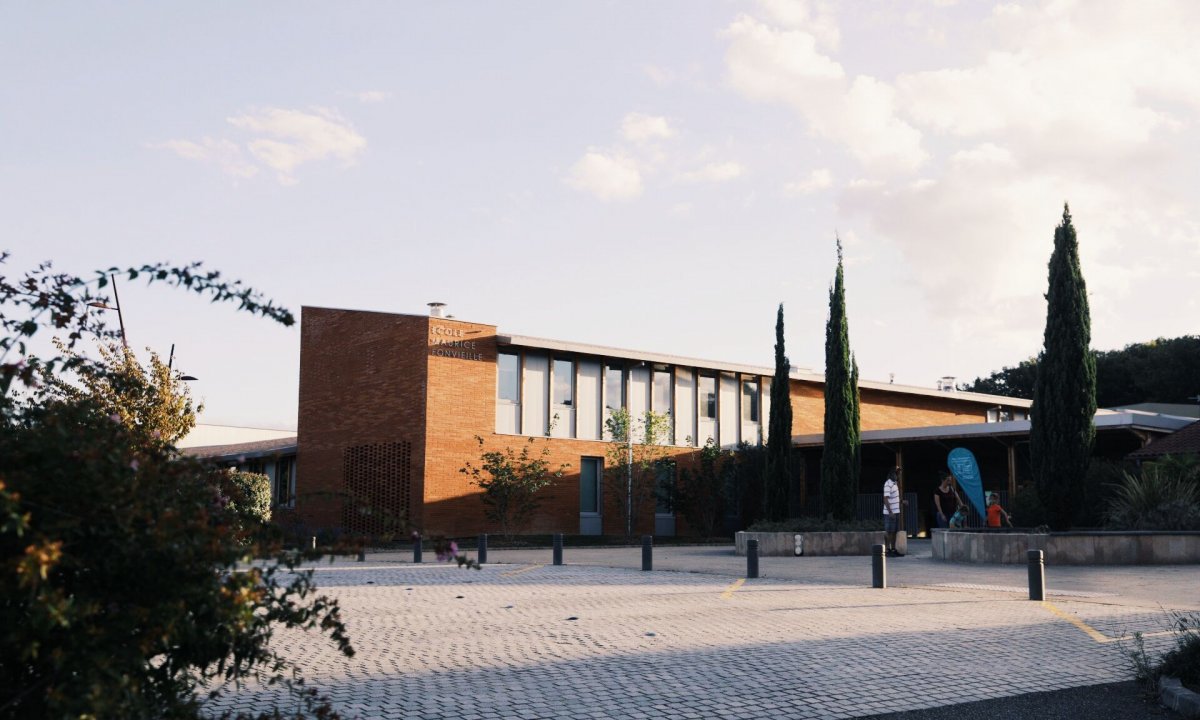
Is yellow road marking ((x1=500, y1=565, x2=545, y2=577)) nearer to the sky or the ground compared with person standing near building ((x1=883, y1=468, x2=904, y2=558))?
nearer to the ground

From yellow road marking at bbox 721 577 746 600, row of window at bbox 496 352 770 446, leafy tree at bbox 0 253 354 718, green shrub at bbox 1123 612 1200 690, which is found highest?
row of window at bbox 496 352 770 446

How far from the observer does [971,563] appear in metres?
21.3

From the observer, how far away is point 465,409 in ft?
112

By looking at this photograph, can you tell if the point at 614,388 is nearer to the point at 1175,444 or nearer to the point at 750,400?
the point at 750,400

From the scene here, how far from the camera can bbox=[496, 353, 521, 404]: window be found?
3534 cm

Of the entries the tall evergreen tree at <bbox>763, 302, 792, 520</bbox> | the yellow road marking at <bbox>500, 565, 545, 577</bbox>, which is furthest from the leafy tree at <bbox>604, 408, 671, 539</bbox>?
the yellow road marking at <bbox>500, 565, 545, 577</bbox>

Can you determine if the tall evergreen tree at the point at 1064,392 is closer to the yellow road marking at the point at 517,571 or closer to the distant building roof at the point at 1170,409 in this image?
the yellow road marking at the point at 517,571

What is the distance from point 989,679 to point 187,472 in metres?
6.12

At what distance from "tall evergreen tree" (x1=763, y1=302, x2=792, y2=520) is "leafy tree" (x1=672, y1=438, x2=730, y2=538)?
7.59 m

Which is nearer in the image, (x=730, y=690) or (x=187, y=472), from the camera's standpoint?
(x=187, y=472)

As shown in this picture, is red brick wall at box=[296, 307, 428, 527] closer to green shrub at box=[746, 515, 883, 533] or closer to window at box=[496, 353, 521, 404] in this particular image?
window at box=[496, 353, 521, 404]

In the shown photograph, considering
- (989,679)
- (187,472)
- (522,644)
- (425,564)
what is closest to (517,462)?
(425,564)

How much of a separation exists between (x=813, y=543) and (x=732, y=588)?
9522mm

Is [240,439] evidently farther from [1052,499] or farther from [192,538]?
[192,538]
